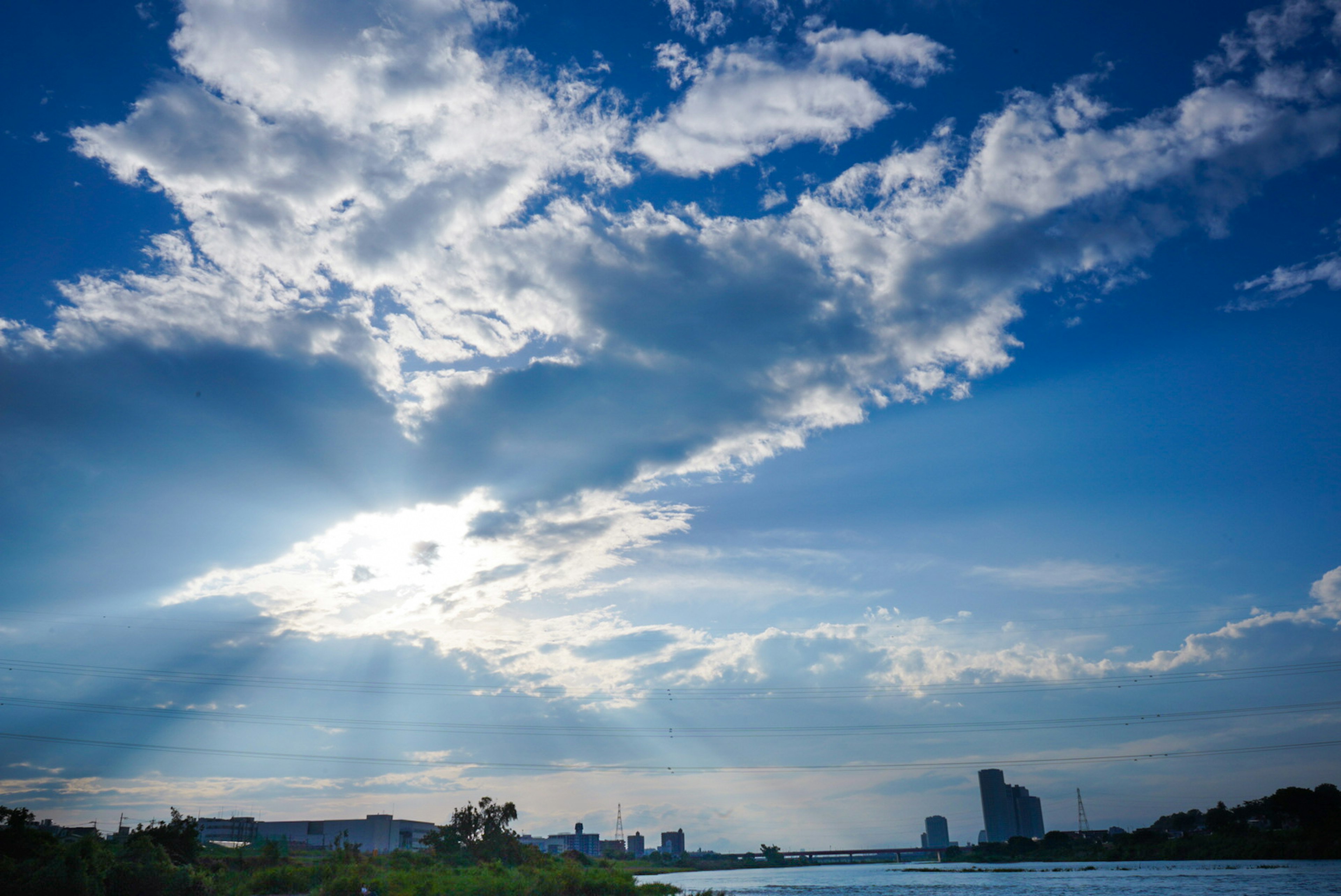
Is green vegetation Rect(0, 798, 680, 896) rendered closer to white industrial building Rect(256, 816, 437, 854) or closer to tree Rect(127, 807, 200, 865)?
tree Rect(127, 807, 200, 865)

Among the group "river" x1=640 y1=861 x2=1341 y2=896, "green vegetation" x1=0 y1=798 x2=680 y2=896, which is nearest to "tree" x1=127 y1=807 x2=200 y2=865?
"green vegetation" x1=0 y1=798 x2=680 y2=896

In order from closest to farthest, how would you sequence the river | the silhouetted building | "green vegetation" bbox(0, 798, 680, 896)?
"green vegetation" bbox(0, 798, 680, 896)
the river
the silhouetted building

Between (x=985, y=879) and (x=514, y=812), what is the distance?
396 feet

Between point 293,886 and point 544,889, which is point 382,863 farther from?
point 544,889

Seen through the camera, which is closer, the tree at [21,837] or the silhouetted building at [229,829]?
the tree at [21,837]

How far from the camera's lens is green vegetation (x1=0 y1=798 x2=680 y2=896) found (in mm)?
56062

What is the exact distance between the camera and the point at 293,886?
78.9 metres

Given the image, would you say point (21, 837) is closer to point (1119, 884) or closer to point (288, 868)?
point (288, 868)

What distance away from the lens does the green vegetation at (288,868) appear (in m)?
56.1

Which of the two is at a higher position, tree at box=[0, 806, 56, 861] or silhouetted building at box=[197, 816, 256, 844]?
tree at box=[0, 806, 56, 861]

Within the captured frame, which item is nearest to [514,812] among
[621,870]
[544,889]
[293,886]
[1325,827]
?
[621,870]

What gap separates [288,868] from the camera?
80812 mm

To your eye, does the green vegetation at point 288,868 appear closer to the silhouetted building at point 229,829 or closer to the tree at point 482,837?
the tree at point 482,837

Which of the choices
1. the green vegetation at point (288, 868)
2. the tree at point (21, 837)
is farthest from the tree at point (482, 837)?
the tree at point (21, 837)
